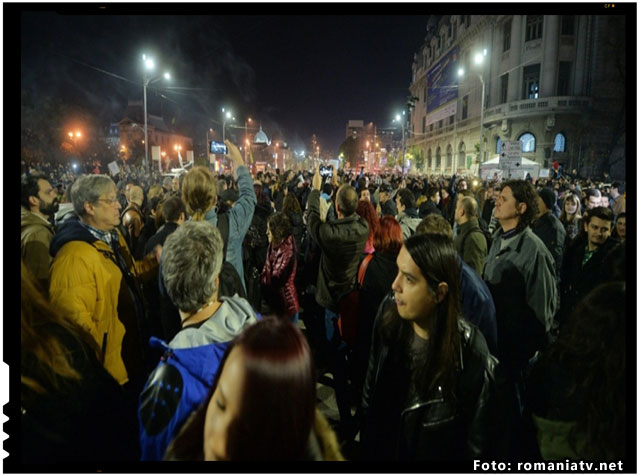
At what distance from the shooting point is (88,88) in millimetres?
72312

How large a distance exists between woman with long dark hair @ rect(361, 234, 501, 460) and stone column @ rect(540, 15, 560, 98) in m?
44.8

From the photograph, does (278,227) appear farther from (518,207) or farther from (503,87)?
(503,87)

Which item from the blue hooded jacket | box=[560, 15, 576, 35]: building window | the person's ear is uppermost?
box=[560, 15, 576, 35]: building window

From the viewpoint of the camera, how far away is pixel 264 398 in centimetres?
124

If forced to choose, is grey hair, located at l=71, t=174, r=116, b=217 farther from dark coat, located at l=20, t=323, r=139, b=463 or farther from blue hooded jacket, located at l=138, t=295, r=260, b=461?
blue hooded jacket, located at l=138, t=295, r=260, b=461

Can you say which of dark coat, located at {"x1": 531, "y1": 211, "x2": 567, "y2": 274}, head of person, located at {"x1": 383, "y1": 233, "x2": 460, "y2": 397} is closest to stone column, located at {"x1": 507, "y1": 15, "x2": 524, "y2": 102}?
dark coat, located at {"x1": 531, "y1": 211, "x2": 567, "y2": 274}

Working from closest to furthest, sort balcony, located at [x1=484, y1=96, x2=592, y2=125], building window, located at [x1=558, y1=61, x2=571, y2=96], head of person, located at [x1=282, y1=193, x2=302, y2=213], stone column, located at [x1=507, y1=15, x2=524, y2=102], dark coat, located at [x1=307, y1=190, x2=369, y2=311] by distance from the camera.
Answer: dark coat, located at [x1=307, y1=190, x2=369, y2=311], head of person, located at [x1=282, y1=193, x2=302, y2=213], balcony, located at [x1=484, y1=96, x2=592, y2=125], building window, located at [x1=558, y1=61, x2=571, y2=96], stone column, located at [x1=507, y1=15, x2=524, y2=102]

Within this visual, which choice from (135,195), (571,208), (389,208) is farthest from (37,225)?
(571,208)

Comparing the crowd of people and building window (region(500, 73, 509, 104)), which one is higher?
building window (region(500, 73, 509, 104))

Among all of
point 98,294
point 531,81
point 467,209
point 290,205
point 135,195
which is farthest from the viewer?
point 531,81

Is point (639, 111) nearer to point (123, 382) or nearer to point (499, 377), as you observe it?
point (499, 377)

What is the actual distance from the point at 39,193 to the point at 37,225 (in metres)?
0.86

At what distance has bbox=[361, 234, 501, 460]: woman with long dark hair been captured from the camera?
2.04 meters

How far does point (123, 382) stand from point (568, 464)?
2893 millimetres
